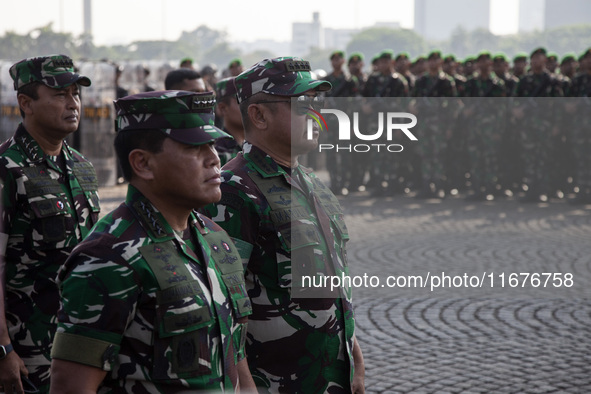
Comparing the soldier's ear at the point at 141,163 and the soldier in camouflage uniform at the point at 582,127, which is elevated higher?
the soldier's ear at the point at 141,163

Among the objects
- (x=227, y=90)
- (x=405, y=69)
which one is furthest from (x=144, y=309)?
(x=405, y=69)

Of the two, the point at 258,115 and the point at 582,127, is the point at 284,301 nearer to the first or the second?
the point at 258,115

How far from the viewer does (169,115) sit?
7.06 ft

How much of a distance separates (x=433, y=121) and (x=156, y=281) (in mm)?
12360

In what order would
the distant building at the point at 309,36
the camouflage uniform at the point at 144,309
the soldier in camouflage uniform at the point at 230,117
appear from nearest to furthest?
A: the camouflage uniform at the point at 144,309 → the soldier in camouflage uniform at the point at 230,117 → the distant building at the point at 309,36

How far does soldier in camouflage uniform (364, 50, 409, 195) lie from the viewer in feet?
45.3

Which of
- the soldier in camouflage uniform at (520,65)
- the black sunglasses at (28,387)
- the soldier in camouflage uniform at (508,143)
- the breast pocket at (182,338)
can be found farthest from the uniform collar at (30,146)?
the soldier in camouflage uniform at (520,65)

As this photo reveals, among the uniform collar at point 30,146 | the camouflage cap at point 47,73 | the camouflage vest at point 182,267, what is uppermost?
the camouflage cap at point 47,73

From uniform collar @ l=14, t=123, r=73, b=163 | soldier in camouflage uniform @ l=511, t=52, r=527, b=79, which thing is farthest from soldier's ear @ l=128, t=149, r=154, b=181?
soldier in camouflage uniform @ l=511, t=52, r=527, b=79

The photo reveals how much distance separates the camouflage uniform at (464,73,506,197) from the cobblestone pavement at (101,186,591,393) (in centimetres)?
182

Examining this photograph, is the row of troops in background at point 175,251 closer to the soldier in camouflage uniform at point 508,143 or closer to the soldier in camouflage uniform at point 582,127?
the soldier in camouflage uniform at point 582,127

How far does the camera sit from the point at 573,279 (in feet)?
26.1

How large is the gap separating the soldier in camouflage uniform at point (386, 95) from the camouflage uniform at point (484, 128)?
110 centimetres

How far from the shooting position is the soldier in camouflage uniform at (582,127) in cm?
1296
